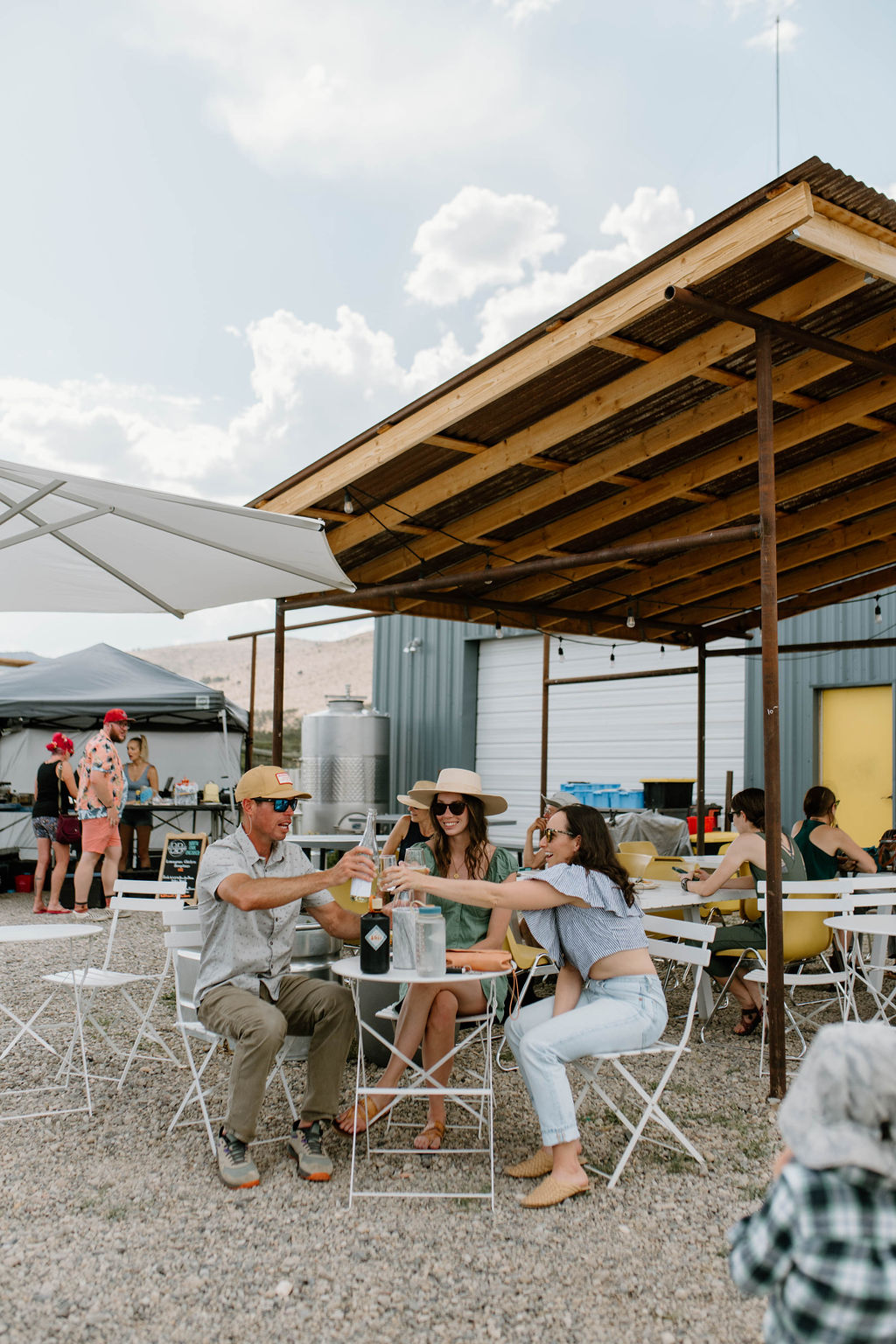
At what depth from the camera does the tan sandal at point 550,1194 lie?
303cm

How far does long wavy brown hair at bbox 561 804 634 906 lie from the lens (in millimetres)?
3326

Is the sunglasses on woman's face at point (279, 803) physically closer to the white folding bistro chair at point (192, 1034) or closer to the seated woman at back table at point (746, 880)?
the white folding bistro chair at point (192, 1034)

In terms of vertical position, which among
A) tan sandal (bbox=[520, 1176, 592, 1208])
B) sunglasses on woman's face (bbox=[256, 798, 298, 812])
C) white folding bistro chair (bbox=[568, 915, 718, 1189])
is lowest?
tan sandal (bbox=[520, 1176, 592, 1208])

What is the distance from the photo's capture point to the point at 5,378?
4959cm

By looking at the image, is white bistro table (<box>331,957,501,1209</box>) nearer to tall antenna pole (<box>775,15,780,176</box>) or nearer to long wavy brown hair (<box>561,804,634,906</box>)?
long wavy brown hair (<box>561,804,634,906</box>)

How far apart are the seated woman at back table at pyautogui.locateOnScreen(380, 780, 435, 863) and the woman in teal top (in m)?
0.54

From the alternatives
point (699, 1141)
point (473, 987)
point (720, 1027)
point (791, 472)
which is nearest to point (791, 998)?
point (720, 1027)

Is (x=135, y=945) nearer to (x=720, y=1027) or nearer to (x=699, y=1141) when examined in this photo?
(x=720, y=1027)

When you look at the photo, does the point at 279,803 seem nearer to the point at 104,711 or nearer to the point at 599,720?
the point at 104,711

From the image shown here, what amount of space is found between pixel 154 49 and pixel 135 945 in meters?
14.5

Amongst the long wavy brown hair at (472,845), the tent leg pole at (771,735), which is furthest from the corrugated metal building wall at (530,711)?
the long wavy brown hair at (472,845)

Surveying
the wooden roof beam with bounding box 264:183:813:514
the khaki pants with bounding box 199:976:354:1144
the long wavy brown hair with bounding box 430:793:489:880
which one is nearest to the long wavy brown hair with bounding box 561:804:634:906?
the long wavy brown hair with bounding box 430:793:489:880

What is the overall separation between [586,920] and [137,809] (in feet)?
27.5

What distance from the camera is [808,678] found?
1126cm
